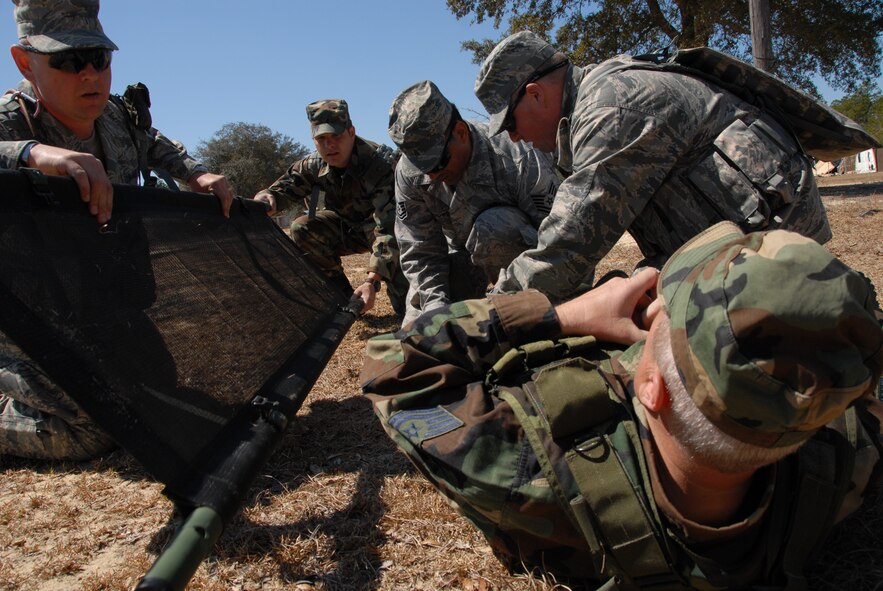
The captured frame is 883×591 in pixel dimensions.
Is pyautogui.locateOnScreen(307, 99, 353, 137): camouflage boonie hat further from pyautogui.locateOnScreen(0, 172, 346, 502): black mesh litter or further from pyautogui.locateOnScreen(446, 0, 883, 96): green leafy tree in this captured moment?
pyautogui.locateOnScreen(446, 0, 883, 96): green leafy tree

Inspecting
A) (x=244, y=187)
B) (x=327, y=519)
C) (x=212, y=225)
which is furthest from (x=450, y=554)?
(x=244, y=187)

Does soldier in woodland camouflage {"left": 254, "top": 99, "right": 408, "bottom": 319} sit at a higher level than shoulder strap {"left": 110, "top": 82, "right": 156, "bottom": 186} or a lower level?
lower

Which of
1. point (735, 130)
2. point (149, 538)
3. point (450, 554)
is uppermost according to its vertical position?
point (735, 130)

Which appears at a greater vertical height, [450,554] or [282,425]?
[282,425]

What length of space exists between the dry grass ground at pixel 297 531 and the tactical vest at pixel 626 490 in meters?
0.36

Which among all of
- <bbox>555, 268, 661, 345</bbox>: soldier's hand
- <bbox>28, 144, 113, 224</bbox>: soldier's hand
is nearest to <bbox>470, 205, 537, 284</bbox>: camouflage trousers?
<bbox>555, 268, 661, 345</bbox>: soldier's hand

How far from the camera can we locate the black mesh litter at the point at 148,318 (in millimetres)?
1634

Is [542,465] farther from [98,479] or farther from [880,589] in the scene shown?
[98,479]

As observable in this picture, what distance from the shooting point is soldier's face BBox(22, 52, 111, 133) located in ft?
8.33

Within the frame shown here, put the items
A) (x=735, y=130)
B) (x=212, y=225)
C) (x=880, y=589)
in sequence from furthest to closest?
(x=212, y=225) < (x=735, y=130) < (x=880, y=589)

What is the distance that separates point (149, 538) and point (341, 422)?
3.39ft

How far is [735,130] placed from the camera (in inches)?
99.3

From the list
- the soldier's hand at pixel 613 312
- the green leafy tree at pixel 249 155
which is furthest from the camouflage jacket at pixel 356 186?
the green leafy tree at pixel 249 155

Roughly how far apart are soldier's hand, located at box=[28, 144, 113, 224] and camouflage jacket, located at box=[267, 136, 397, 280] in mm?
2876
